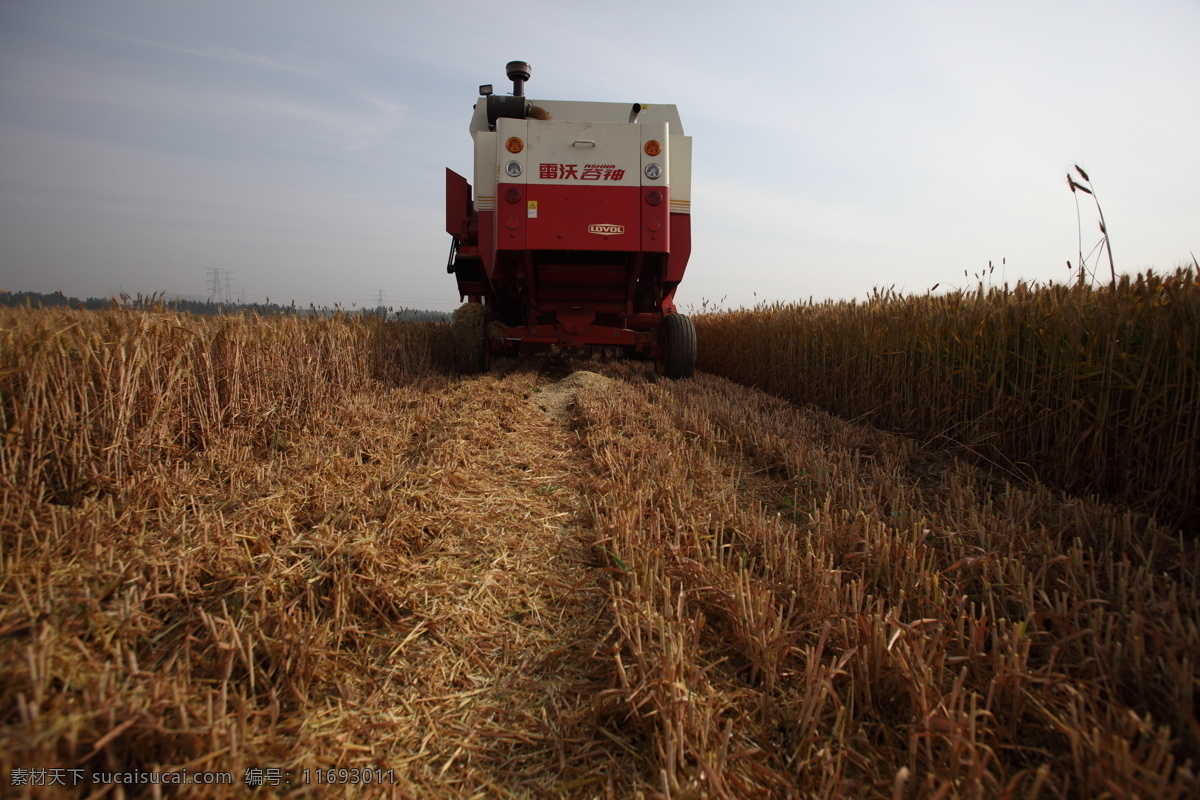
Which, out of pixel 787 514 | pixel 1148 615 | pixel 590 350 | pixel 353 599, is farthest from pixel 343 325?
pixel 590 350

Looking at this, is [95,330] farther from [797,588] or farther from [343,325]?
[797,588]

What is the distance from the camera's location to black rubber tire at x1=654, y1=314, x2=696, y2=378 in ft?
22.1

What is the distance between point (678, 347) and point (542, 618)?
5.31m

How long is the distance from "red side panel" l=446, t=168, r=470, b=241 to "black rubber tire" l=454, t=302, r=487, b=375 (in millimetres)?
1180

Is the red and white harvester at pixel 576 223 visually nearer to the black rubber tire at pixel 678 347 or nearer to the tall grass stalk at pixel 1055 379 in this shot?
the black rubber tire at pixel 678 347

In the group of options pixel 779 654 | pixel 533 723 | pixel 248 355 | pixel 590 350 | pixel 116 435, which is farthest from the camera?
pixel 590 350

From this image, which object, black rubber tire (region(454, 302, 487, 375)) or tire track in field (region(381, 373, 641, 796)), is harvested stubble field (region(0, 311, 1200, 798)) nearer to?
tire track in field (region(381, 373, 641, 796))

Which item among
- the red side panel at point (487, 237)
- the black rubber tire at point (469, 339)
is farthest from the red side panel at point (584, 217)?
the black rubber tire at point (469, 339)

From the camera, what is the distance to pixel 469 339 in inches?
317

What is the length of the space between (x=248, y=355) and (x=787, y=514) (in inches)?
144

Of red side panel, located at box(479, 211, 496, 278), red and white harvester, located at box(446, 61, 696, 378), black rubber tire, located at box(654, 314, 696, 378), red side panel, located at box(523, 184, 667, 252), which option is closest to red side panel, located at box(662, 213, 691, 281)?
red and white harvester, located at box(446, 61, 696, 378)

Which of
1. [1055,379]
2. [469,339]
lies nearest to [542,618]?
[1055,379]

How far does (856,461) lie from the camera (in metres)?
3.29

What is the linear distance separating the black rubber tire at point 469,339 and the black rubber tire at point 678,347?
2639 millimetres
